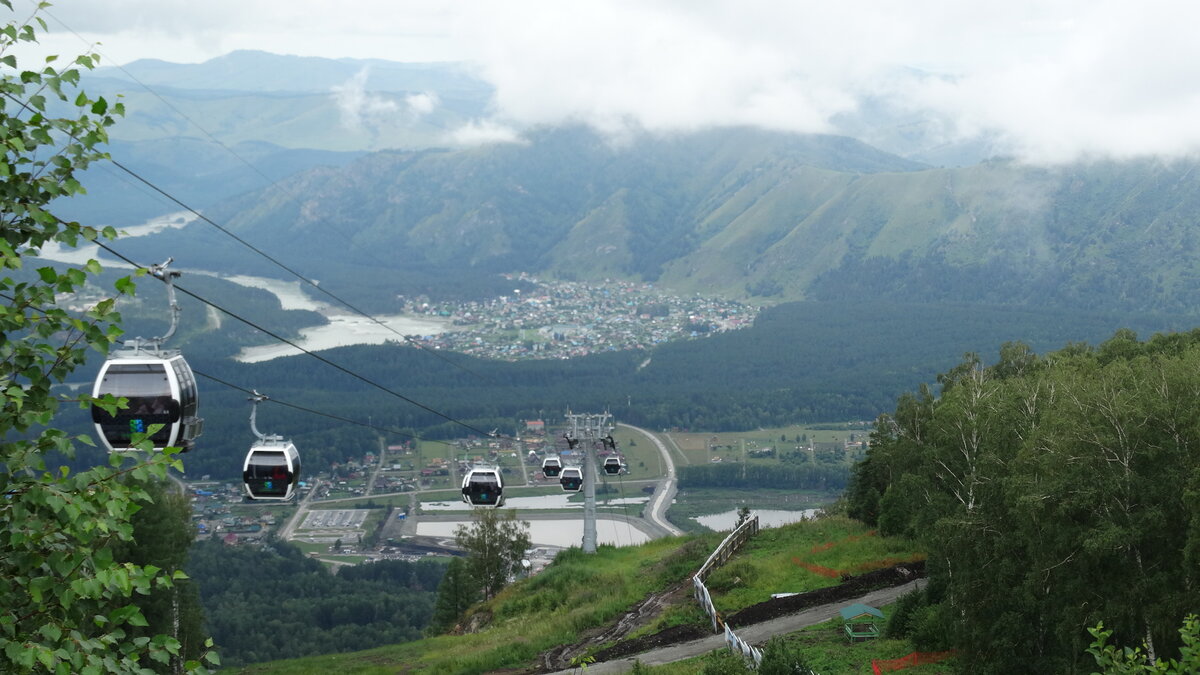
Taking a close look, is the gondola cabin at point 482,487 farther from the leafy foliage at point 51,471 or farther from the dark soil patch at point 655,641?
the leafy foliage at point 51,471

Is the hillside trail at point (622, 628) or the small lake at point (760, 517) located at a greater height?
the hillside trail at point (622, 628)

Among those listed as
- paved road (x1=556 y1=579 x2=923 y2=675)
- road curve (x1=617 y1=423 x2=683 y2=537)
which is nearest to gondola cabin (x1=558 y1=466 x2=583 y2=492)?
paved road (x1=556 y1=579 x2=923 y2=675)

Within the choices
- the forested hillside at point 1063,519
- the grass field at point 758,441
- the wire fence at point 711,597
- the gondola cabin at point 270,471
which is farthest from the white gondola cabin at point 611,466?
the grass field at point 758,441

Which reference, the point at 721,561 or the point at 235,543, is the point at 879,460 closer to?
the point at 721,561

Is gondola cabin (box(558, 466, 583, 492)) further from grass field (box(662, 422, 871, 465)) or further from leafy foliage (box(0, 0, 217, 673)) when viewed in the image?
grass field (box(662, 422, 871, 465))

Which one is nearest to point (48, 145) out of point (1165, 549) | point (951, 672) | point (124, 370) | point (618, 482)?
point (124, 370)

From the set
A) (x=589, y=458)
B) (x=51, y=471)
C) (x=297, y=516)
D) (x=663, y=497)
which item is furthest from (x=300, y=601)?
(x=51, y=471)
